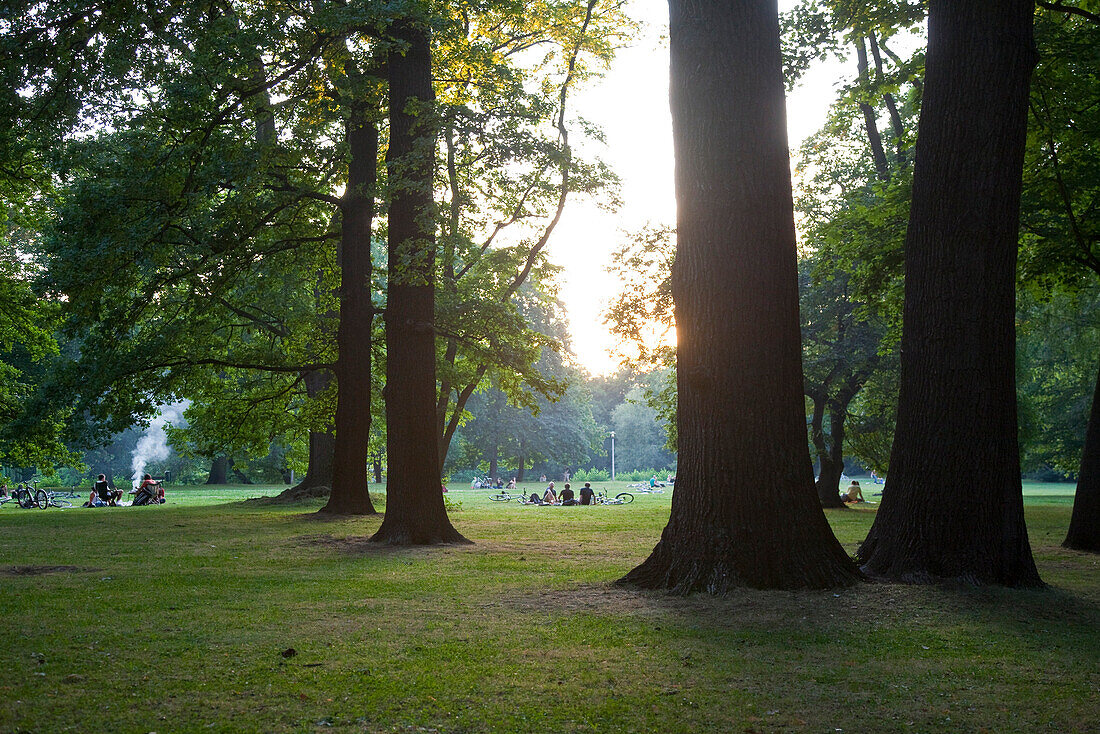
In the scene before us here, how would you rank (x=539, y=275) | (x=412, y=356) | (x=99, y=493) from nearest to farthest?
(x=412, y=356), (x=539, y=275), (x=99, y=493)

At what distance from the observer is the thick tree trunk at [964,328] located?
27.1ft

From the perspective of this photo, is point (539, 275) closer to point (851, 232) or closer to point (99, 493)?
point (851, 232)

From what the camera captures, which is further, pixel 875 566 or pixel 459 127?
pixel 459 127

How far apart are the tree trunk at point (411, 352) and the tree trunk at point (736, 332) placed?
5.92 metres

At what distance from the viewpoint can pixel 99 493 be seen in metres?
30.8

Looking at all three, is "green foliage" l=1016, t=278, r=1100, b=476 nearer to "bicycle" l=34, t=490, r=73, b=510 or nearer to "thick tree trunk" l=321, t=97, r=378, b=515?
"thick tree trunk" l=321, t=97, r=378, b=515

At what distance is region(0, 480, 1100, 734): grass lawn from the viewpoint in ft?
14.6

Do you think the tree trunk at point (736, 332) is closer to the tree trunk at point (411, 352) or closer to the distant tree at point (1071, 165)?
the tree trunk at point (411, 352)

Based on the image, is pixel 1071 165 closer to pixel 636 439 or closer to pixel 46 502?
pixel 46 502

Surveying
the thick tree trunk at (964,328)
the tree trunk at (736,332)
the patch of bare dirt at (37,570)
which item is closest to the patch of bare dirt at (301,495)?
the patch of bare dirt at (37,570)

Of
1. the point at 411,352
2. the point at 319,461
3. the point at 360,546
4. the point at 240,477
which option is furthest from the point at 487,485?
the point at 360,546

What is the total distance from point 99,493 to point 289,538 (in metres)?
19.6

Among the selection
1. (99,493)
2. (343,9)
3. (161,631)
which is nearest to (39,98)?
(343,9)

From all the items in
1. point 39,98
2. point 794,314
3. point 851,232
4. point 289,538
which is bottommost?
point 289,538
